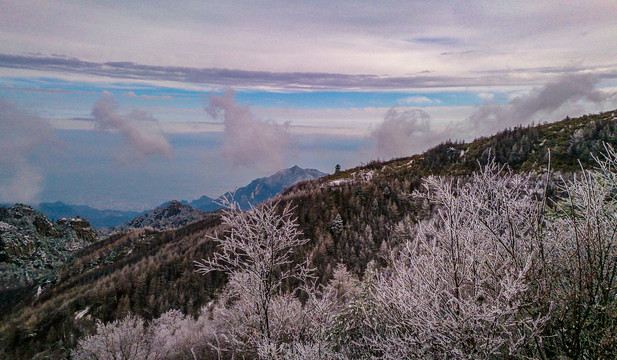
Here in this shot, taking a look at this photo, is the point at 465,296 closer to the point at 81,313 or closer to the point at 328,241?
the point at 328,241

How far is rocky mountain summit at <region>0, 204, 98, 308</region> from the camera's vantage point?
150 meters

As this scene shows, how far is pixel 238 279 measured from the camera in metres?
12.3

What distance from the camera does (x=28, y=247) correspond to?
17450 centimetres

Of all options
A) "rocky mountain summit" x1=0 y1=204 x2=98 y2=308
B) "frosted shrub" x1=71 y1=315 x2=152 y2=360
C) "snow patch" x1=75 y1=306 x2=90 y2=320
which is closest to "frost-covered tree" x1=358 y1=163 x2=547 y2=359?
"frosted shrub" x1=71 y1=315 x2=152 y2=360

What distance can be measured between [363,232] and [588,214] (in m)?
81.6

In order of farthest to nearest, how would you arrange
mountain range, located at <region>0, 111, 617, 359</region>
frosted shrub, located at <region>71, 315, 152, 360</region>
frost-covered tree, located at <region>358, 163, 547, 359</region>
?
mountain range, located at <region>0, 111, 617, 359</region> → frosted shrub, located at <region>71, 315, 152, 360</region> → frost-covered tree, located at <region>358, 163, 547, 359</region>

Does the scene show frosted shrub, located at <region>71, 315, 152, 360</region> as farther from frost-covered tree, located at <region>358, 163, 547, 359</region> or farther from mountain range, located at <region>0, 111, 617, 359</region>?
frost-covered tree, located at <region>358, 163, 547, 359</region>

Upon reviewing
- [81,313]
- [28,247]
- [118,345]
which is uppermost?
[118,345]

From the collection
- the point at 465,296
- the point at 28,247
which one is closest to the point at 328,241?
the point at 465,296

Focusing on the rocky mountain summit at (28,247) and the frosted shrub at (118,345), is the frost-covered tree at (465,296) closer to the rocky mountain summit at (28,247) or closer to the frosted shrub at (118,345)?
the frosted shrub at (118,345)

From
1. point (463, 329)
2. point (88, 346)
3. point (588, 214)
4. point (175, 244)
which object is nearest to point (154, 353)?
point (88, 346)

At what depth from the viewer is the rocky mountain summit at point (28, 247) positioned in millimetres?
150225

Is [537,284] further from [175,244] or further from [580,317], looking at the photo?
[175,244]

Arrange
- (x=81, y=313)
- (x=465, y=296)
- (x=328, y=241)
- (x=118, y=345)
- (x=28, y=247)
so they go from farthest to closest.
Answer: (x=28, y=247) < (x=328, y=241) < (x=81, y=313) < (x=118, y=345) < (x=465, y=296)
